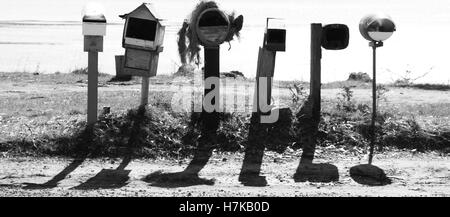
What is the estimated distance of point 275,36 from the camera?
9180mm

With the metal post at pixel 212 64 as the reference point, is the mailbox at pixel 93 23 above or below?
above

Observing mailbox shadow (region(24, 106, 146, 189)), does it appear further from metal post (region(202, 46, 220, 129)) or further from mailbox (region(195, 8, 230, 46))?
mailbox (region(195, 8, 230, 46))

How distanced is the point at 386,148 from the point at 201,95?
2.25 meters

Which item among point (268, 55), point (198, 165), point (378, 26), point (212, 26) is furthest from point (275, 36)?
point (198, 165)

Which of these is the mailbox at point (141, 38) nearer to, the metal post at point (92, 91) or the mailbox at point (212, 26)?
the metal post at point (92, 91)

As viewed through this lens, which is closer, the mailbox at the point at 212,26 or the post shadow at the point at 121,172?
the post shadow at the point at 121,172

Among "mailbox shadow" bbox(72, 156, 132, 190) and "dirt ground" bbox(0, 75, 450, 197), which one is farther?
"mailbox shadow" bbox(72, 156, 132, 190)

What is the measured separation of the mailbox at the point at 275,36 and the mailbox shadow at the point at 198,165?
99cm

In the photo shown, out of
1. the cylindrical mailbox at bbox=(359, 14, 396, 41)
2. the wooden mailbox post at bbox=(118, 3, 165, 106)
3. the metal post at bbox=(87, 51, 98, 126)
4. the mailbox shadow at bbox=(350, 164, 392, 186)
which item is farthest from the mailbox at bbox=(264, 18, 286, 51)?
the metal post at bbox=(87, 51, 98, 126)

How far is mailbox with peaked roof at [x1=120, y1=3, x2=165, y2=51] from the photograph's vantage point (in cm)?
895

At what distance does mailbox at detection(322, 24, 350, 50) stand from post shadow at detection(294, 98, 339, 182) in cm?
68

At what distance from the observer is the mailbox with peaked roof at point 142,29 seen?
352 inches

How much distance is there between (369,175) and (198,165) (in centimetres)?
171

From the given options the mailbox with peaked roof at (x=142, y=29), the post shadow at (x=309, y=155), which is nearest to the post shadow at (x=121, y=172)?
the mailbox with peaked roof at (x=142, y=29)
